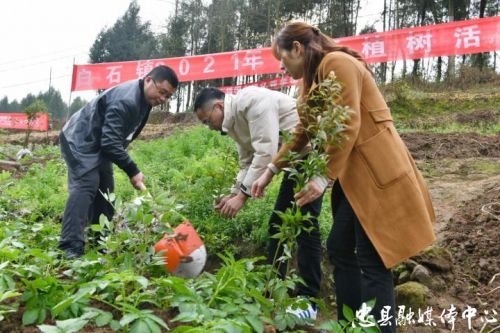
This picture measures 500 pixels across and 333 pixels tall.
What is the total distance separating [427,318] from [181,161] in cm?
465

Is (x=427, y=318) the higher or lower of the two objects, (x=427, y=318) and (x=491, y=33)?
the lower

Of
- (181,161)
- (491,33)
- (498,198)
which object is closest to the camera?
(498,198)

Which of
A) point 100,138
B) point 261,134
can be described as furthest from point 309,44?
point 100,138

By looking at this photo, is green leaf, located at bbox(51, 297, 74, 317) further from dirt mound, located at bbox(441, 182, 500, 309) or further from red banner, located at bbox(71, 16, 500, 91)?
red banner, located at bbox(71, 16, 500, 91)

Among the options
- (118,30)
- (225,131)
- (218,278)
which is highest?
(118,30)

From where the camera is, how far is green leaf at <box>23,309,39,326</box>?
1546 millimetres

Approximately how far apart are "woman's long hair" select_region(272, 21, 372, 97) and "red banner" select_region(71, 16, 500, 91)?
283 inches

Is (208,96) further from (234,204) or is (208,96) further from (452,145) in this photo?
(452,145)

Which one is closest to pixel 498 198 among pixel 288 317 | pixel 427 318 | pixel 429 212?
pixel 427 318

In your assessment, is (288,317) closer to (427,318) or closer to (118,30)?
(427,318)

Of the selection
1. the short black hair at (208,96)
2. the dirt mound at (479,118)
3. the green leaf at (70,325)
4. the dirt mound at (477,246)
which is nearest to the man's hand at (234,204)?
the short black hair at (208,96)

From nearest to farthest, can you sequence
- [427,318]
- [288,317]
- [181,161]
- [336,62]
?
[288,317] → [336,62] → [427,318] → [181,161]

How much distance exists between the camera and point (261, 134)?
2645mm

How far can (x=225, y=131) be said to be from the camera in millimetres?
2871
